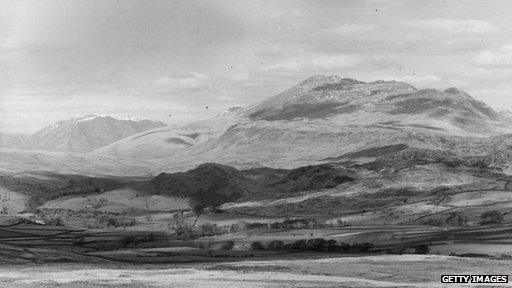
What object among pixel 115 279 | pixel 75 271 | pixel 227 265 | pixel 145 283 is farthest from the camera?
pixel 227 265

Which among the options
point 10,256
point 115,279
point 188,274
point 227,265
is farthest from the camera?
point 10,256

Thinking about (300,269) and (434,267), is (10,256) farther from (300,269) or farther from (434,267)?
(434,267)

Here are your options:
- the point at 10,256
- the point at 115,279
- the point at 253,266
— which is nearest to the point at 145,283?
the point at 115,279

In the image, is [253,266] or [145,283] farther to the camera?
[253,266]

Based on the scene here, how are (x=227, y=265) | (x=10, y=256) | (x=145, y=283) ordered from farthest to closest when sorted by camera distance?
(x=10, y=256), (x=227, y=265), (x=145, y=283)

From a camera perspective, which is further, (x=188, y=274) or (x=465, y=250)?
(x=465, y=250)

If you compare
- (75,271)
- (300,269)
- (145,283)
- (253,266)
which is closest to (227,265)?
(253,266)

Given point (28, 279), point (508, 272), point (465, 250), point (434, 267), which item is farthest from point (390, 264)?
point (28, 279)

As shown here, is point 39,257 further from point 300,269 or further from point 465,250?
point 465,250
